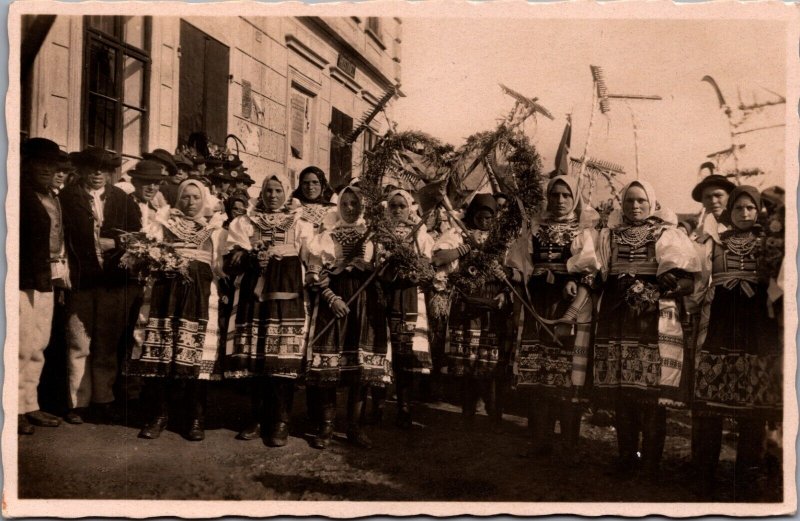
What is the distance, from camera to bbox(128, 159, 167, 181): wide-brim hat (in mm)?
5637

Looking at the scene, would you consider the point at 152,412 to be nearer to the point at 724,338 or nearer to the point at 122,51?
the point at 122,51

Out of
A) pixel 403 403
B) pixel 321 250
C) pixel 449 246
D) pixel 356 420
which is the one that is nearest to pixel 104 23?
pixel 321 250

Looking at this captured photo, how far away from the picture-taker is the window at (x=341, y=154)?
567cm

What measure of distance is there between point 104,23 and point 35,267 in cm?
174

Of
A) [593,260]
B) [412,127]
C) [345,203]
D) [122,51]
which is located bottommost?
[593,260]

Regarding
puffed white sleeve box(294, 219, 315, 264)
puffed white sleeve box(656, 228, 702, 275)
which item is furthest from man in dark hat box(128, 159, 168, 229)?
puffed white sleeve box(656, 228, 702, 275)

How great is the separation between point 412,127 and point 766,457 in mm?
3323

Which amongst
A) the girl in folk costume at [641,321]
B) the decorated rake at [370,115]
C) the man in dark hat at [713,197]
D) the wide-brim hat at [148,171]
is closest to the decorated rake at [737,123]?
the man in dark hat at [713,197]

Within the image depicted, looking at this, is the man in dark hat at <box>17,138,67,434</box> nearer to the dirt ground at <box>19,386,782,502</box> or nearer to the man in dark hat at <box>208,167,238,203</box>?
the dirt ground at <box>19,386,782,502</box>

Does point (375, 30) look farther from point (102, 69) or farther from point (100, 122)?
point (100, 122)

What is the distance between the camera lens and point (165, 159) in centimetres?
563

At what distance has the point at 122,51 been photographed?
5.63 metres

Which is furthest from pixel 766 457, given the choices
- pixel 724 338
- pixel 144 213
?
pixel 144 213

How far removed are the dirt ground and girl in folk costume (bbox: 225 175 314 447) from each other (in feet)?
0.84
